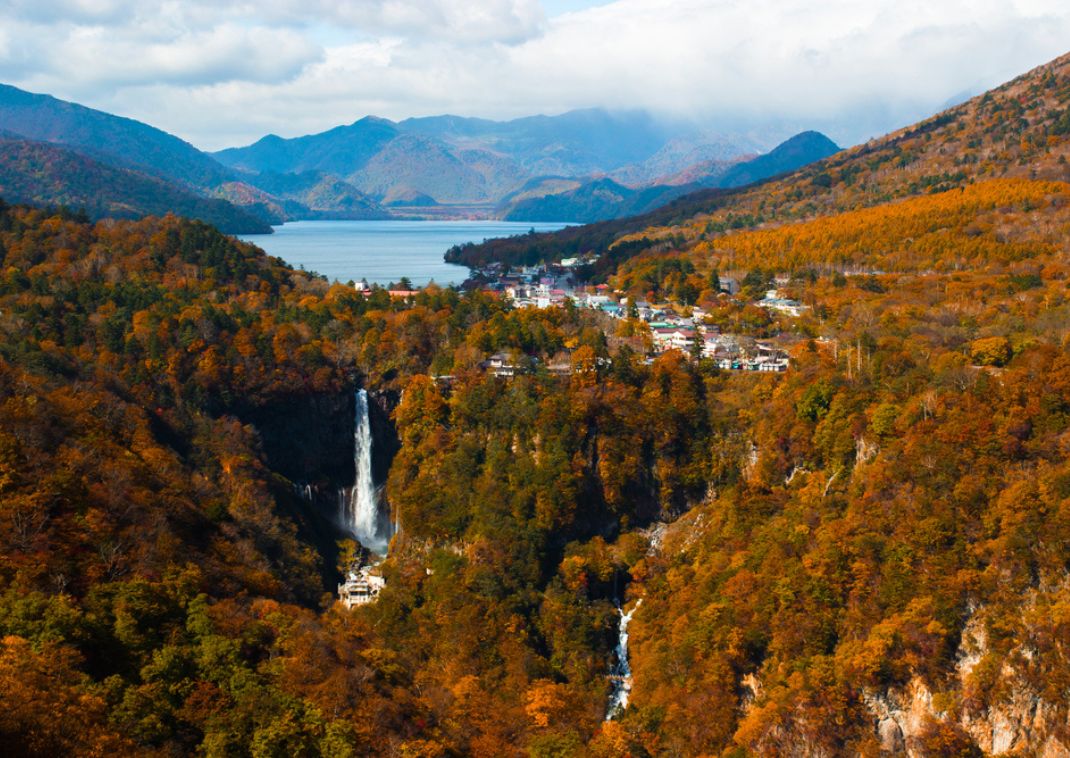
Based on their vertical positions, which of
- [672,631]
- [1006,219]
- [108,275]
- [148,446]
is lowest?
[672,631]

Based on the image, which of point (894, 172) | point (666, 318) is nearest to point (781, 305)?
point (666, 318)

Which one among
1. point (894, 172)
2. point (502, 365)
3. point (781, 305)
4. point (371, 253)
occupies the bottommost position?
point (502, 365)

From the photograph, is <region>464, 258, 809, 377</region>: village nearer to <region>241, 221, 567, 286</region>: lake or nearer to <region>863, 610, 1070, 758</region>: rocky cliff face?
<region>241, 221, 567, 286</region>: lake

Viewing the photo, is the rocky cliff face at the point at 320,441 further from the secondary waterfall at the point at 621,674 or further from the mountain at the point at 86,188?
the mountain at the point at 86,188

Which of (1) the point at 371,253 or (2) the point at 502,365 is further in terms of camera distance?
(1) the point at 371,253

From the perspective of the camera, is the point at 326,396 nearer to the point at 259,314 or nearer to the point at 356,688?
the point at 259,314

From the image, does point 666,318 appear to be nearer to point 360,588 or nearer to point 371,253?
point 360,588

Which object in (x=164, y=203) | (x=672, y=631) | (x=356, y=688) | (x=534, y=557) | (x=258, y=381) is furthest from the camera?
(x=164, y=203)

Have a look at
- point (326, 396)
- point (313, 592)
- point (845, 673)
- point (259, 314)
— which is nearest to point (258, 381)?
point (326, 396)
